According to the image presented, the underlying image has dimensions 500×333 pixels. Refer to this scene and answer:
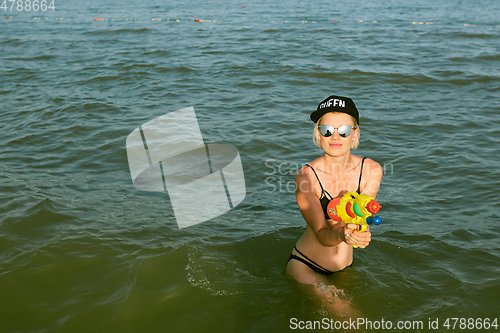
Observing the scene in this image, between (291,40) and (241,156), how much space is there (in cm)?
1121

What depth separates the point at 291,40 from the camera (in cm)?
1850

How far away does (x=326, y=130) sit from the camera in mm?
4180

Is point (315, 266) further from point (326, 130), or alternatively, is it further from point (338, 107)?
point (338, 107)

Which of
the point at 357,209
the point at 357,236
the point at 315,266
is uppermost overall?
the point at 357,209

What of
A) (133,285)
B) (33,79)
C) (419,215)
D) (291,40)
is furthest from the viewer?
(291,40)

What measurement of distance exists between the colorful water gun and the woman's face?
2.06 feet

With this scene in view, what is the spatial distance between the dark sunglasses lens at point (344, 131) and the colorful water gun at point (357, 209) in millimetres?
675

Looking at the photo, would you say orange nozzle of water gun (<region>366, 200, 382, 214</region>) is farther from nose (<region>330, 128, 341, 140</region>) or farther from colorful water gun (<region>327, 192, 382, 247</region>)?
nose (<region>330, 128, 341, 140</region>)

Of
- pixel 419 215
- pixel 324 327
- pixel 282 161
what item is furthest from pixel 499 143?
pixel 324 327

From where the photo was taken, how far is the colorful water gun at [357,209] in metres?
3.34

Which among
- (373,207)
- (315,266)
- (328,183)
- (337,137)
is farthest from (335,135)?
(315,266)

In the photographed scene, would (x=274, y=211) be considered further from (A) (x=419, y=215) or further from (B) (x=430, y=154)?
(B) (x=430, y=154)

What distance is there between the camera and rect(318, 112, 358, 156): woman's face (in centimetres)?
417

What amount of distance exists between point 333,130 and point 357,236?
109cm
